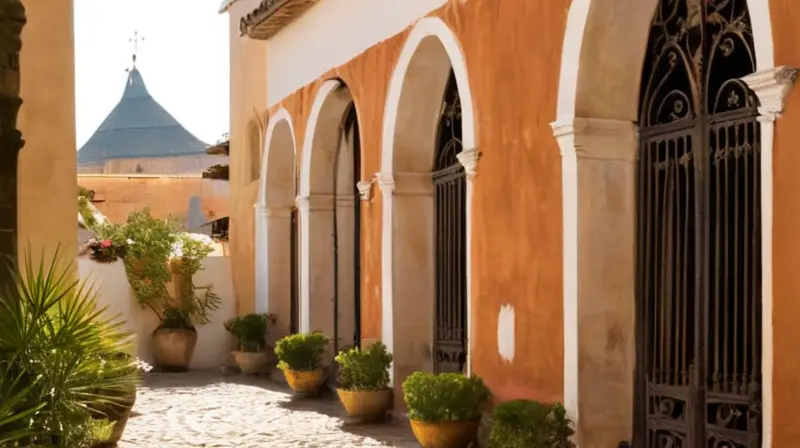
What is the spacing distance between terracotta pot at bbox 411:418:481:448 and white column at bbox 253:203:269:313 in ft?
27.7

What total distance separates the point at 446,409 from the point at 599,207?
7.40 feet

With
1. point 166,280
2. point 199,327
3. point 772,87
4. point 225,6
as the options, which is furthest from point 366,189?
point 225,6

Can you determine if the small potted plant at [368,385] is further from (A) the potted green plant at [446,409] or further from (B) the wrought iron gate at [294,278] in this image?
(B) the wrought iron gate at [294,278]

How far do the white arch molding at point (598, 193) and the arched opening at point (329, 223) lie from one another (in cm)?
709

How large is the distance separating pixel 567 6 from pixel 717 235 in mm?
2125

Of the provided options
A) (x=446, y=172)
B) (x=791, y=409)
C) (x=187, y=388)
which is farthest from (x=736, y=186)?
(x=187, y=388)

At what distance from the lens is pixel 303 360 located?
1339 centimetres

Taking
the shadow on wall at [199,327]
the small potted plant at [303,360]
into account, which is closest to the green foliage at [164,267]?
the shadow on wall at [199,327]

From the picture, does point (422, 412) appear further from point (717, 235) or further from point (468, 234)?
point (717, 235)

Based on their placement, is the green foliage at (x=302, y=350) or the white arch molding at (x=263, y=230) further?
the white arch molding at (x=263, y=230)

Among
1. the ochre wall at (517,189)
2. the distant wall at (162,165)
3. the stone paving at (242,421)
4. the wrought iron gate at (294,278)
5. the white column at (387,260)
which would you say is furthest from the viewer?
the distant wall at (162,165)

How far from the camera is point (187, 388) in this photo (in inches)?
585

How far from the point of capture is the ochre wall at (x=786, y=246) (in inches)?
223

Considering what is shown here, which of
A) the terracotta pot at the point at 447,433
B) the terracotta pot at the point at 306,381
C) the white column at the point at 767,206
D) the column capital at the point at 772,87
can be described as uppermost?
the column capital at the point at 772,87
